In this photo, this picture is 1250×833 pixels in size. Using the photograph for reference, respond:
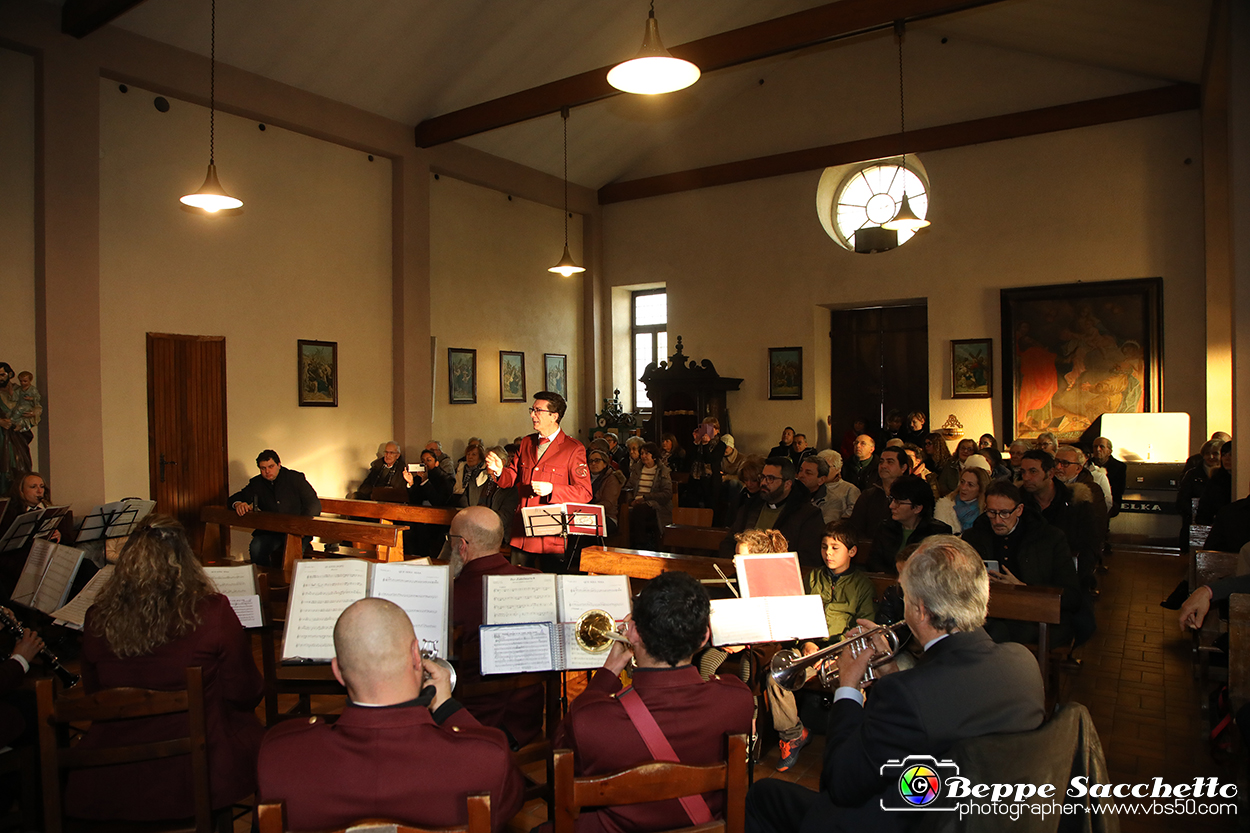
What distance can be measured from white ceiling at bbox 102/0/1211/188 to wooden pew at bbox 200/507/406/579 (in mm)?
4494

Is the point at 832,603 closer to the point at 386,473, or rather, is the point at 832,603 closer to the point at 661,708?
the point at 661,708

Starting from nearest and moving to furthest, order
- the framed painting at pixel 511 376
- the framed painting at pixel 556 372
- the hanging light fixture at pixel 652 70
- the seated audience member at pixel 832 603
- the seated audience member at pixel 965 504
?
the seated audience member at pixel 832 603, the hanging light fixture at pixel 652 70, the seated audience member at pixel 965 504, the framed painting at pixel 511 376, the framed painting at pixel 556 372

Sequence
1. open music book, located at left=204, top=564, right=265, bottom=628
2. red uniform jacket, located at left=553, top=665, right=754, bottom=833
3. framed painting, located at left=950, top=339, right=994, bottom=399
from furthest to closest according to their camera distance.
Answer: framed painting, located at left=950, top=339, right=994, bottom=399 → open music book, located at left=204, top=564, right=265, bottom=628 → red uniform jacket, located at left=553, top=665, right=754, bottom=833

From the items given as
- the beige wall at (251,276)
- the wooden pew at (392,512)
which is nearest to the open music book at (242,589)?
the wooden pew at (392,512)

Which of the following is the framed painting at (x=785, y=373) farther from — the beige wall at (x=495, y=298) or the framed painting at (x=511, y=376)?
the framed painting at (x=511, y=376)

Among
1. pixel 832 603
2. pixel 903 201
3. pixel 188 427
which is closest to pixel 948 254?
pixel 903 201

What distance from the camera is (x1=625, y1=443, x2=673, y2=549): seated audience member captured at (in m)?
8.56

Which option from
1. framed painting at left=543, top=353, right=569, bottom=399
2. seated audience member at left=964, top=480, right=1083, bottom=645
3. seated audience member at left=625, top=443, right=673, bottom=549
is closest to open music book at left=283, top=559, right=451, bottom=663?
seated audience member at left=964, top=480, right=1083, bottom=645

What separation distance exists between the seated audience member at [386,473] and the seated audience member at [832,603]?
7131 millimetres

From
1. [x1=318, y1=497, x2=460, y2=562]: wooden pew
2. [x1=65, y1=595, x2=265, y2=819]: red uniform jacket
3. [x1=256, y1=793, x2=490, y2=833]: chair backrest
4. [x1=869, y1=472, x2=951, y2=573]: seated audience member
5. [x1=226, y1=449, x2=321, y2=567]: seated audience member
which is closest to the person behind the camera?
[x1=256, y1=793, x2=490, y2=833]: chair backrest

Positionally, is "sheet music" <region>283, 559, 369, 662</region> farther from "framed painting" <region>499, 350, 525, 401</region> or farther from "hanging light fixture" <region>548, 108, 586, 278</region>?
"framed painting" <region>499, 350, 525, 401</region>

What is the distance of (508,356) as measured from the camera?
1284 centimetres

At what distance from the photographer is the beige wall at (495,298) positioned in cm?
1184

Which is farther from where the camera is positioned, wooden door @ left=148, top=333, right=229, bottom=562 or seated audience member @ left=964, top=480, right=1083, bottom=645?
wooden door @ left=148, top=333, right=229, bottom=562
